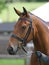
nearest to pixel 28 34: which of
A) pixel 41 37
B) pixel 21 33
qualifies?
pixel 21 33

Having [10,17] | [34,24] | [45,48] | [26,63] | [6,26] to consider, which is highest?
[34,24]

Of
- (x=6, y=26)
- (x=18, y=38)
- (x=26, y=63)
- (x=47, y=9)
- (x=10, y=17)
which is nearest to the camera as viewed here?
(x=18, y=38)

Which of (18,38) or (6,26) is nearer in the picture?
(18,38)

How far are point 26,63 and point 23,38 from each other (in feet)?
11.9

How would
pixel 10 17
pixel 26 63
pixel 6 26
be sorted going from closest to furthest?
pixel 26 63
pixel 6 26
pixel 10 17

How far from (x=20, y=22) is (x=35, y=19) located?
0.26 m

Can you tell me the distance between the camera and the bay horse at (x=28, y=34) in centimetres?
534

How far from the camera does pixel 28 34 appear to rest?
5344 mm

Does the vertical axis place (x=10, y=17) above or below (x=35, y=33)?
below

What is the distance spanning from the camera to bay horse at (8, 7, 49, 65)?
17.5 ft

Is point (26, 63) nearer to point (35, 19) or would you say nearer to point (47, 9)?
point (47, 9)

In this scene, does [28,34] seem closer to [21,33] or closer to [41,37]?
[21,33]

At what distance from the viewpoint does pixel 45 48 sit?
17.8ft

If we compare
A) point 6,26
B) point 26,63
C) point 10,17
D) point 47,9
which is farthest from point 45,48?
point 10,17
